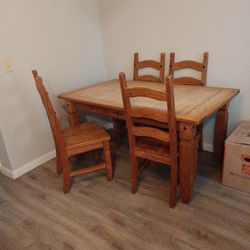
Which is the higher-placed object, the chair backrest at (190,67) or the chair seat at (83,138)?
the chair backrest at (190,67)

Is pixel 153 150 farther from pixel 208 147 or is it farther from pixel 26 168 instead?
pixel 26 168

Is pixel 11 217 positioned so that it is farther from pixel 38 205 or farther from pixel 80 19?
pixel 80 19

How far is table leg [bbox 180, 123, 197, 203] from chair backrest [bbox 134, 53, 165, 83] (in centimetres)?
112

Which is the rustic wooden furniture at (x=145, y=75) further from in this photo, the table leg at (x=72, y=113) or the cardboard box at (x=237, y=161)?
the cardboard box at (x=237, y=161)

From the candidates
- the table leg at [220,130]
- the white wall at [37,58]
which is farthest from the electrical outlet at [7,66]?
the table leg at [220,130]

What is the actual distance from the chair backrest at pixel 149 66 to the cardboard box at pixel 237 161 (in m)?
1.02

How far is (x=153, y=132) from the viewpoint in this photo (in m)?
1.83

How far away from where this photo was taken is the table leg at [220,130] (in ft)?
7.27

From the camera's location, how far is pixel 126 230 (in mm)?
1788

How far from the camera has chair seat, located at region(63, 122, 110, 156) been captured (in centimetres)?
216

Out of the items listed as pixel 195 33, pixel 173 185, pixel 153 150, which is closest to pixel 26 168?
pixel 153 150

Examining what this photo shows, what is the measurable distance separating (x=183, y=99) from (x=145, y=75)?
0.93 metres

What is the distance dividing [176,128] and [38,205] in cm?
134

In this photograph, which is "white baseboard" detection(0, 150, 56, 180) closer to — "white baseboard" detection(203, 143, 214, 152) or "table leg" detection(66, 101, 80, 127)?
"table leg" detection(66, 101, 80, 127)
